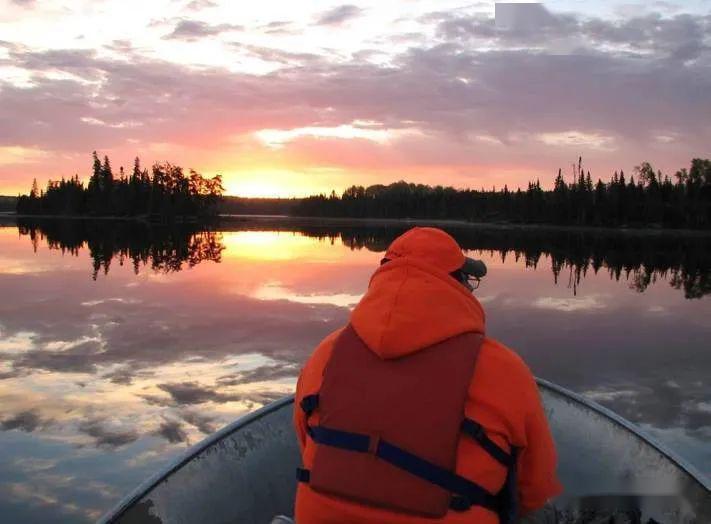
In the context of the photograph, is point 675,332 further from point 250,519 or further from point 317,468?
point 317,468

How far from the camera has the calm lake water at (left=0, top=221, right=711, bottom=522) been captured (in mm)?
5730

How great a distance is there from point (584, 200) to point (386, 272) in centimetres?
10811

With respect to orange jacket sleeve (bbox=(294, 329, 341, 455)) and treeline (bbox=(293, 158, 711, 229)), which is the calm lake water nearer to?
orange jacket sleeve (bbox=(294, 329, 341, 455))

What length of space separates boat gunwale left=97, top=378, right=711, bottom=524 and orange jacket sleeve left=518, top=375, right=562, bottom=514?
6.48ft

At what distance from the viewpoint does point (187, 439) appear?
6.11m

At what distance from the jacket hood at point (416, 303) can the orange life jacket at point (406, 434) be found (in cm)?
6

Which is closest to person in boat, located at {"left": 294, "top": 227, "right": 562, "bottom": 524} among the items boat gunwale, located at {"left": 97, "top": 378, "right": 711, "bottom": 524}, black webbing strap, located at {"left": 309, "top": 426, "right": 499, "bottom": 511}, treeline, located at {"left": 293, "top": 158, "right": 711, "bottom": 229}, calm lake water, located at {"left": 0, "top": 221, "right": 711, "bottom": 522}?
black webbing strap, located at {"left": 309, "top": 426, "right": 499, "bottom": 511}

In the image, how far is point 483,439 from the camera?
231 centimetres

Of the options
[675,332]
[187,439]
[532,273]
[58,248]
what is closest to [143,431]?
[187,439]

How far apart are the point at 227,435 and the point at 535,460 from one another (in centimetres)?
259

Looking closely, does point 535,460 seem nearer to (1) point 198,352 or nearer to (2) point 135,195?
(1) point 198,352

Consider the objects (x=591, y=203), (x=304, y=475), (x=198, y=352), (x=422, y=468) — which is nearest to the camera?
(x=422, y=468)

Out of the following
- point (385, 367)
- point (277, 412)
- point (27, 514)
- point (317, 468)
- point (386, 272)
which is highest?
point (386, 272)

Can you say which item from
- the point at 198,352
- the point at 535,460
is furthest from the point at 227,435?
the point at 198,352
